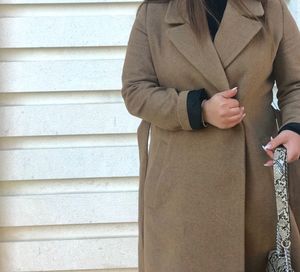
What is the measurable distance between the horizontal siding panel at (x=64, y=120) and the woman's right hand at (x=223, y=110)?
170cm

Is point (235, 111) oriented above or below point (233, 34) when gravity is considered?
below

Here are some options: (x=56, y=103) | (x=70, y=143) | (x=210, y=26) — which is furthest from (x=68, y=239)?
(x=210, y=26)

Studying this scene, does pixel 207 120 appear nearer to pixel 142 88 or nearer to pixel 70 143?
pixel 142 88

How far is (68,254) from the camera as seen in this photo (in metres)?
3.47

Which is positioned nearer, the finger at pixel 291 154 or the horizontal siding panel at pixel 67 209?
the finger at pixel 291 154

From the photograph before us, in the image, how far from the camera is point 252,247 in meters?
1.87

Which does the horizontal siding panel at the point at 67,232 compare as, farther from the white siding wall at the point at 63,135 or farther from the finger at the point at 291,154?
the finger at the point at 291,154

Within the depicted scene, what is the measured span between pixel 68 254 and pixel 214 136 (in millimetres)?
1920

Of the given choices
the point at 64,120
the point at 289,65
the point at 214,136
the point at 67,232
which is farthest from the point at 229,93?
the point at 67,232

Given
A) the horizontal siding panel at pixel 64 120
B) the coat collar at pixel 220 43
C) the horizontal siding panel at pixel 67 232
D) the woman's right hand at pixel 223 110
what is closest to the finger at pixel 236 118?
the woman's right hand at pixel 223 110

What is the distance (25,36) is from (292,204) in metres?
2.05

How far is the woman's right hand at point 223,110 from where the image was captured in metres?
1.72

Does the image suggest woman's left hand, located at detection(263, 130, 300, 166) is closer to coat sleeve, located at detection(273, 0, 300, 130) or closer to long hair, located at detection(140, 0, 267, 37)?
coat sleeve, located at detection(273, 0, 300, 130)

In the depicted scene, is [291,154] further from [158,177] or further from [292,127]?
[158,177]
